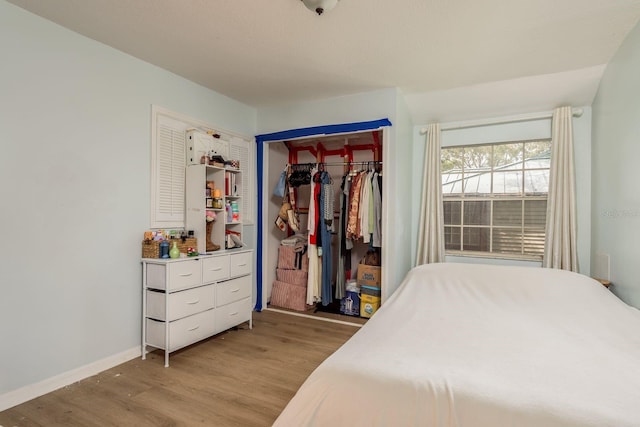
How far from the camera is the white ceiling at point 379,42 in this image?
193 centimetres

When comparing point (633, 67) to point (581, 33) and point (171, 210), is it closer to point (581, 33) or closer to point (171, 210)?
point (581, 33)

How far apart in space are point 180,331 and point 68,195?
1272mm

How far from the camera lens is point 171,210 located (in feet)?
9.46

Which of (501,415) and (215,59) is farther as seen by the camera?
(215,59)

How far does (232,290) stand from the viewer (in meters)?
3.04

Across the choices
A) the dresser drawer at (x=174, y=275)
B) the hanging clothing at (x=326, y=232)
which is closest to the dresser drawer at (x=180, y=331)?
the dresser drawer at (x=174, y=275)

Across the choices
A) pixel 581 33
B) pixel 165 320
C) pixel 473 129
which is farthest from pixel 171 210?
pixel 581 33

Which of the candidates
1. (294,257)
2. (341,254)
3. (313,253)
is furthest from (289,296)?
(341,254)

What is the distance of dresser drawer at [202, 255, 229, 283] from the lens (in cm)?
276

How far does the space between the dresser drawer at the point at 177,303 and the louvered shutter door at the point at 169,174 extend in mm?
630

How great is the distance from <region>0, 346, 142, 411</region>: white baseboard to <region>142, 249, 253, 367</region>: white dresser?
144 mm

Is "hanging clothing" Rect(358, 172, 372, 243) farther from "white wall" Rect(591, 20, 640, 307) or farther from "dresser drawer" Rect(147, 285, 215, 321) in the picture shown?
"white wall" Rect(591, 20, 640, 307)

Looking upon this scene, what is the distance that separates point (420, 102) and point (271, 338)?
2.81m

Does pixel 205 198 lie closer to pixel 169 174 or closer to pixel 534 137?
pixel 169 174
